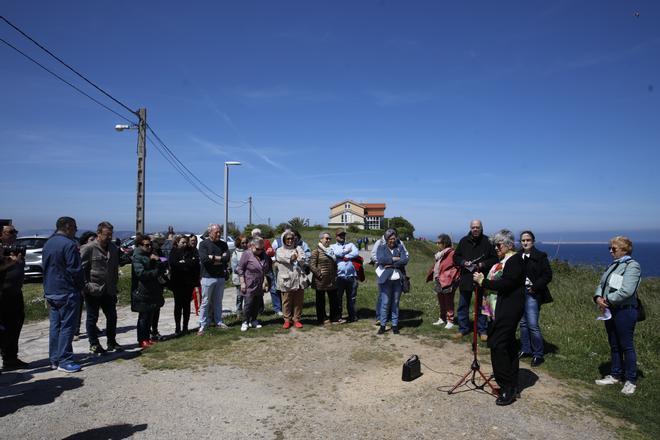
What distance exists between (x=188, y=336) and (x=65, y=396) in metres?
2.90

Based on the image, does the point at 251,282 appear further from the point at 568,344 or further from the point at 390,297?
the point at 568,344

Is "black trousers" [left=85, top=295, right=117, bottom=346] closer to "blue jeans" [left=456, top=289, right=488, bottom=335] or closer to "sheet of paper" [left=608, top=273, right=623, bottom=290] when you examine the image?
"blue jeans" [left=456, top=289, right=488, bottom=335]

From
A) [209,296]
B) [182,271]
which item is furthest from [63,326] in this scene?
[209,296]

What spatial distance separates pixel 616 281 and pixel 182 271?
6755 millimetres

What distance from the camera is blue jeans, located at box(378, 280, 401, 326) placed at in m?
8.15

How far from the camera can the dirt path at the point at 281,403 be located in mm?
4406

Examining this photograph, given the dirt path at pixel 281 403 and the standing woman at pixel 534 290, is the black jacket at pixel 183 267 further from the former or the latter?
the standing woman at pixel 534 290

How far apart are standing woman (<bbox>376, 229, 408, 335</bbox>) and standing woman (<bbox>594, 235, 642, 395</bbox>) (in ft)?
10.7

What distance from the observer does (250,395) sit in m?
5.34

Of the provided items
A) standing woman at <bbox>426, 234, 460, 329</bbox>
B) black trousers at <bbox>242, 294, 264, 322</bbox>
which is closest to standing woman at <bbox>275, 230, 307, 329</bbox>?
black trousers at <bbox>242, 294, 264, 322</bbox>

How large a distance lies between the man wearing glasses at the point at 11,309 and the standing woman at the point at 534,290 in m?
7.37

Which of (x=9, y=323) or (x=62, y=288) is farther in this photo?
(x=9, y=323)

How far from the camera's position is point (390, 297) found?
27.1 feet

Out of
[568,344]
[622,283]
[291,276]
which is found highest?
[622,283]
